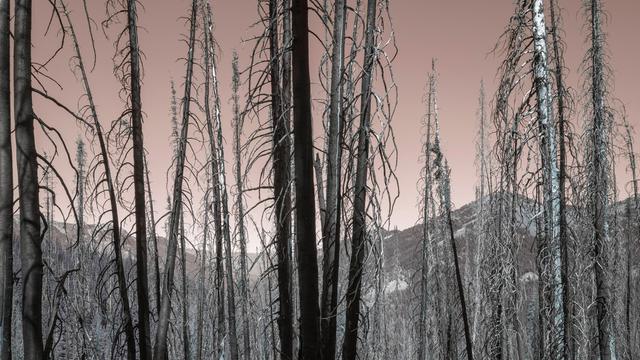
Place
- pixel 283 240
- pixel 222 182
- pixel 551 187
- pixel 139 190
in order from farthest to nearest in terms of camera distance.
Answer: pixel 222 182 → pixel 551 187 → pixel 139 190 → pixel 283 240

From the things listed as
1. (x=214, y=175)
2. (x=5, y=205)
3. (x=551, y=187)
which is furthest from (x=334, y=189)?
(x=214, y=175)

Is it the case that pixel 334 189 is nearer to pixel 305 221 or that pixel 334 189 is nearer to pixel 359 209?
pixel 359 209

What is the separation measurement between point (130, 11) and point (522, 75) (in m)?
5.53

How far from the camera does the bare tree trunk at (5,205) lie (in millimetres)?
2402

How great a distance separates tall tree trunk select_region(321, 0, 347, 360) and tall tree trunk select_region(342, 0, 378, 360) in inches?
6.0

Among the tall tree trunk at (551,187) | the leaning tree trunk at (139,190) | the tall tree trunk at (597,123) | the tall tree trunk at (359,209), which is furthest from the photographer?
the tall tree trunk at (597,123)

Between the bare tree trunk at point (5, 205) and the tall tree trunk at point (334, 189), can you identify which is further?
the tall tree trunk at point (334, 189)

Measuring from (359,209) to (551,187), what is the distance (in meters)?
4.84

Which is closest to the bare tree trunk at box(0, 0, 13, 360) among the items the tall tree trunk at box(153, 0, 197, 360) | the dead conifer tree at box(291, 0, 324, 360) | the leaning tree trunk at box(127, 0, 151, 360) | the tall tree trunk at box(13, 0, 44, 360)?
the tall tree trunk at box(13, 0, 44, 360)

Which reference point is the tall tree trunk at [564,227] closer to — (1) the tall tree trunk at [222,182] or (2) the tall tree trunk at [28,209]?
(2) the tall tree trunk at [28,209]

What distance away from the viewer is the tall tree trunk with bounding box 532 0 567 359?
664 centimetres

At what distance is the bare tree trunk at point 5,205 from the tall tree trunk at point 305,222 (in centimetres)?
143

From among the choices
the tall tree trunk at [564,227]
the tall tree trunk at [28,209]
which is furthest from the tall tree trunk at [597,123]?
the tall tree trunk at [28,209]

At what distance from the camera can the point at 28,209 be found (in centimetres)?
246
